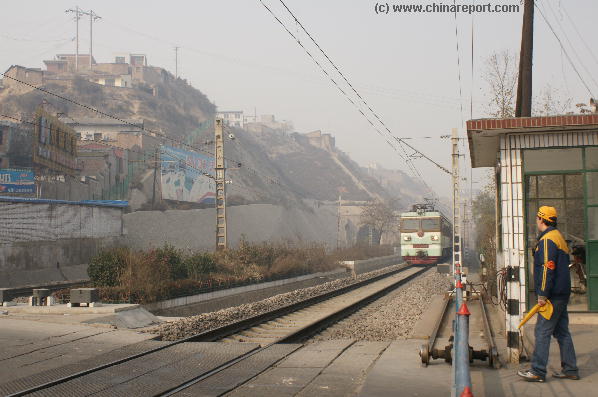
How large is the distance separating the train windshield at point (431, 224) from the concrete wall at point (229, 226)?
14.1 metres

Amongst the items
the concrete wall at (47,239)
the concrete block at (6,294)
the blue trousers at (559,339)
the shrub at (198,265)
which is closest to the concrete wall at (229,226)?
the concrete wall at (47,239)

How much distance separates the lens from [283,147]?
183 meters

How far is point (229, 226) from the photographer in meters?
67.1

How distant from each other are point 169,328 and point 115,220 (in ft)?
96.6

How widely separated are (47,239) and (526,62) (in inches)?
1062

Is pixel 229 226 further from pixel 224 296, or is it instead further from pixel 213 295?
pixel 213 295

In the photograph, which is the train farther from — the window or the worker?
the worker

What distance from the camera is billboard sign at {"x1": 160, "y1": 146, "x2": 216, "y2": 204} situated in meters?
63.0

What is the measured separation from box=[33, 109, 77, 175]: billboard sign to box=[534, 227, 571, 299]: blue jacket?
46.7 metres

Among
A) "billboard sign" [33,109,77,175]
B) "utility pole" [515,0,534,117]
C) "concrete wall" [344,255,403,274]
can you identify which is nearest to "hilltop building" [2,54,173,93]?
"billboard sign" [33,109,77,175]

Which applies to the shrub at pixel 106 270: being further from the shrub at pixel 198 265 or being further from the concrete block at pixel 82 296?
the concrete block at pixel 82 296

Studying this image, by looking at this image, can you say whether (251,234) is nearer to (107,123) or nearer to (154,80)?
(107,123)

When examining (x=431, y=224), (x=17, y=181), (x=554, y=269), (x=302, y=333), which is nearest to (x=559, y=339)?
(x=554, y=269)

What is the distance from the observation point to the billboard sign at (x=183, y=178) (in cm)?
6297
